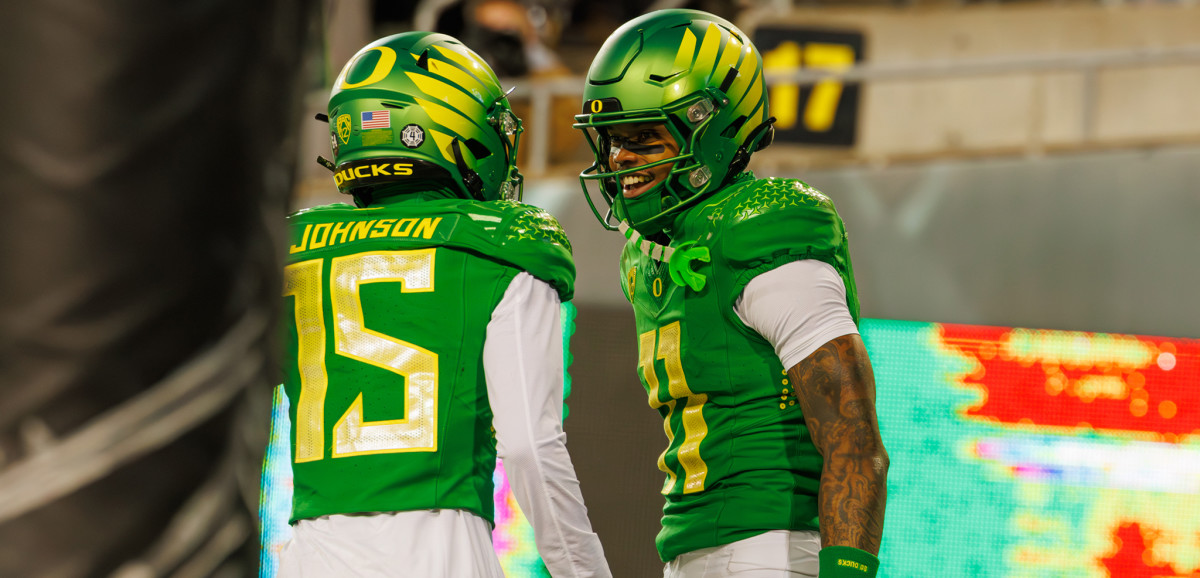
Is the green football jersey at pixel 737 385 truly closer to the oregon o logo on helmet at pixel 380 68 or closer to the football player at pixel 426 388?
the football player at pixel 426 388

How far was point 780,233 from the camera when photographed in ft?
6.31

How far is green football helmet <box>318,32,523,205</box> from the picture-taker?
2.10 metres

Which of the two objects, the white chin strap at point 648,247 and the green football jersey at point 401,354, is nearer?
the green football jersey at point 401,354

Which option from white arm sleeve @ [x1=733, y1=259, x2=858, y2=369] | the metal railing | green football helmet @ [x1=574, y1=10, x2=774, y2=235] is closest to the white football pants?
white arm sleeve @ [x1=733, y1=259, x2=858, y2=369]

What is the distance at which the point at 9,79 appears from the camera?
16.0 inches

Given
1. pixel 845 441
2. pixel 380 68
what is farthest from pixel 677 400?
pixel 380 68

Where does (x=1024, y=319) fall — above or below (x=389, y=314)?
above

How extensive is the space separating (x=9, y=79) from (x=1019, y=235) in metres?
4.57

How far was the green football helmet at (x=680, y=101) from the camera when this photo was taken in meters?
2.21

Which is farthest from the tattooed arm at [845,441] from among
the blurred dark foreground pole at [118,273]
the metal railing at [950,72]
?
the metal railing at [950,72]

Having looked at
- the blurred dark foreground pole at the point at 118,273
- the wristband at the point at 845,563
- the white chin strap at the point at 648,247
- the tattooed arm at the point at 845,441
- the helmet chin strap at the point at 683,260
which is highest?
the white chin strap at the point at 648,247

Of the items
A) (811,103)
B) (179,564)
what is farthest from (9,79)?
(811,103)

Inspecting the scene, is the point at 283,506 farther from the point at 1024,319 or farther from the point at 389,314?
the point at 1024,319

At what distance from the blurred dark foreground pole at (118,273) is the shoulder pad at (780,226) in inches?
60.1
